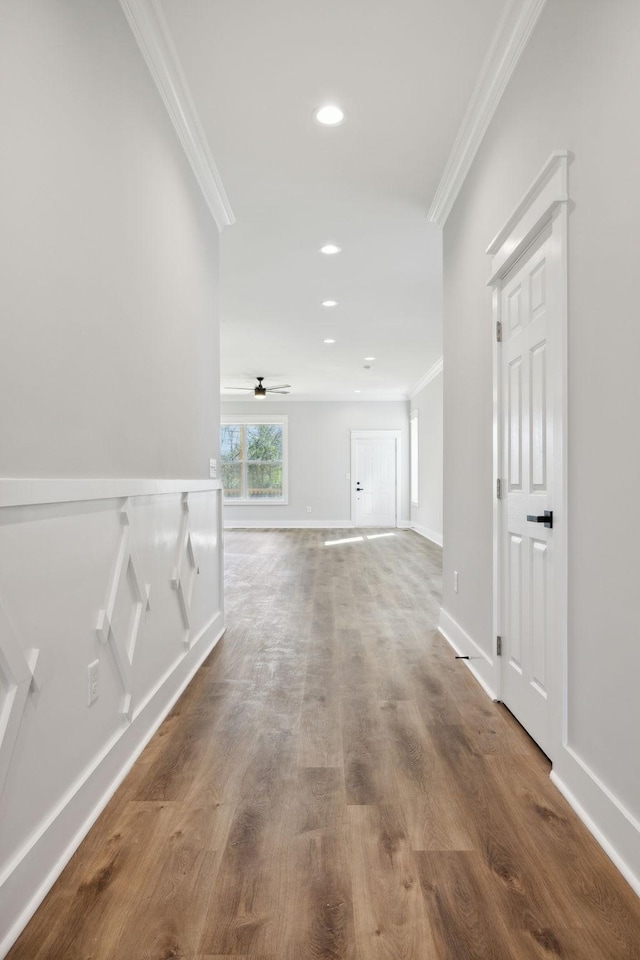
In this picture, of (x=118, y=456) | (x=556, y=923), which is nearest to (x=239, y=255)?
(x=118, y=456)

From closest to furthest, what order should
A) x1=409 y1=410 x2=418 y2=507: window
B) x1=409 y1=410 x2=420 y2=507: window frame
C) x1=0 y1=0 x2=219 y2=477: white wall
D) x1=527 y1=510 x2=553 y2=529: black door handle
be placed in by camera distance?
x1=0 y1=0 x2=219 y2=477: white wall, x1=527 y1=510 x2=553 y2=529: black door handle, x1=409 y1=410 x2=420 y2=507: window frame, x1=409 y1=410 x2=418 y2=507: window

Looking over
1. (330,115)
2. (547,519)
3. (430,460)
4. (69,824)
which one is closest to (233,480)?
(430,460)

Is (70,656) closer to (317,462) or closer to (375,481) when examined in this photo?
(317,462)

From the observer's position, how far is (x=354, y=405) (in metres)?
12.5

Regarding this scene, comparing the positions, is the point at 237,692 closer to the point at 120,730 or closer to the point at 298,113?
the point at 120,730

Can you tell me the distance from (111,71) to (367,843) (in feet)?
8.49

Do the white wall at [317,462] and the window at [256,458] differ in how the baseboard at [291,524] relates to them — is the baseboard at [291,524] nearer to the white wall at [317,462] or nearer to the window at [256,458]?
the white wall at [317,462]

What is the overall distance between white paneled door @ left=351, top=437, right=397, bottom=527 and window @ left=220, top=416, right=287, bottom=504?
1.55 meters

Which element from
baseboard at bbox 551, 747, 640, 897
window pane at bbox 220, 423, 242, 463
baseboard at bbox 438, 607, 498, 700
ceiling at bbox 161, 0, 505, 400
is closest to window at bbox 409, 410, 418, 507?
window pane at bbox 220, 423, 242, 463

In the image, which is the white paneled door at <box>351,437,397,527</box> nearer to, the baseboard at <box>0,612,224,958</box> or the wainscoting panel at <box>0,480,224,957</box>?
the wainscoting panel at <box>0,480,224,957</box>

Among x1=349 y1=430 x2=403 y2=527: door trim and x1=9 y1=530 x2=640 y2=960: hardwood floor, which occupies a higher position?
x1=349 y1=430 x2=403 y2=527: door trim

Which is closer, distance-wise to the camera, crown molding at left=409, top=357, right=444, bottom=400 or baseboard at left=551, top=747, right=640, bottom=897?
baseboard at left=551, top=747, right=640, bottom=897

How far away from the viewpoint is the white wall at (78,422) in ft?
4.48

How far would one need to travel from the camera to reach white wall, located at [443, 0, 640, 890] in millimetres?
1513
